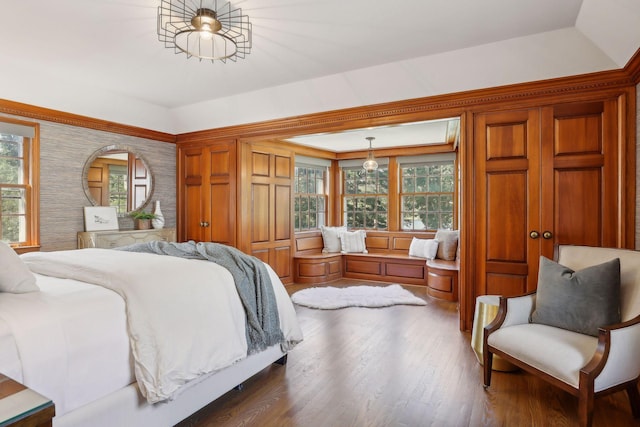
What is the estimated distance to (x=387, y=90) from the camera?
3883 millimetres

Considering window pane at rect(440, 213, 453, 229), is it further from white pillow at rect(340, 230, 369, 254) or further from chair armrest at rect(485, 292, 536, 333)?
chair armrest at rect(485, 292, 536, 333)

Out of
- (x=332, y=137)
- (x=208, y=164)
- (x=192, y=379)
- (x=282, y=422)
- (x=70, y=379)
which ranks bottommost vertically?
(x=282, y=422)

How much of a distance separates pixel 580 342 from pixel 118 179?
5.13 metres

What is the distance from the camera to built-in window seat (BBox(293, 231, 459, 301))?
592cm

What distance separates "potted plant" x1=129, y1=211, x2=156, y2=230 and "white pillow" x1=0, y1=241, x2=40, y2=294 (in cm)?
317

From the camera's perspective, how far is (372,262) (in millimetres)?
6285

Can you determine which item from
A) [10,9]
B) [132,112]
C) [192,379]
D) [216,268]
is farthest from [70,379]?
[132,112]

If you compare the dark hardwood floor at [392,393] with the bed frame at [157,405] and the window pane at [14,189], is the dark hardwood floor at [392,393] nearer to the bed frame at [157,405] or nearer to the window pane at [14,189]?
the bed frame at [157,405]

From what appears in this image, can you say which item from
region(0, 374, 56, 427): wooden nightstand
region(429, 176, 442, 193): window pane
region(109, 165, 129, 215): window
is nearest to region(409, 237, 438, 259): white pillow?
region(429, 176, 442, 193): window pane

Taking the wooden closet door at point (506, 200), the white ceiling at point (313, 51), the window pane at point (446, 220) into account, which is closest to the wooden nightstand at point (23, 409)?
the white ceiling at point (313, 51)

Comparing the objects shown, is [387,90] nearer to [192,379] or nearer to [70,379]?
[192,379]

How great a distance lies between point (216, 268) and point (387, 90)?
2.62 m

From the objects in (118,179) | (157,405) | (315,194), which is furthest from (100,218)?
(315,194)

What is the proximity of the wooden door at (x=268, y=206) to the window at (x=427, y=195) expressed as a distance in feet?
7.35
